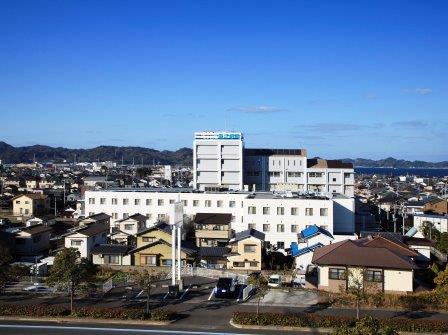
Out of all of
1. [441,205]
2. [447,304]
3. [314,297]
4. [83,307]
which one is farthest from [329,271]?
[441,205]

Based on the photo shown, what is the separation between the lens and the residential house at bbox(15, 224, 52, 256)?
31.0 meters

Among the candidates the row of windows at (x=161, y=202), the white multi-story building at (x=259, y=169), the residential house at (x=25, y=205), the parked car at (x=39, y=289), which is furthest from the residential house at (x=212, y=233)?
the residential house at (x=25, y=205)

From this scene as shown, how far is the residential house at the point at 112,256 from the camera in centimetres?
2722

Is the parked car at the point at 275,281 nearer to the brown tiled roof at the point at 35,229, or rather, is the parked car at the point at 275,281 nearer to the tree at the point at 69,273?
the tree at the point at 69,273

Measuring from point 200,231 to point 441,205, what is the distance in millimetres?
29315

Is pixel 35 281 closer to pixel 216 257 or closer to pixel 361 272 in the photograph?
pixel 216 257

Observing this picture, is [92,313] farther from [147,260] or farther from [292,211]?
[292,211]

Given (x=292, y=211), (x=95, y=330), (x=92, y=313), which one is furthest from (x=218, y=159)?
(x=95, y=330)

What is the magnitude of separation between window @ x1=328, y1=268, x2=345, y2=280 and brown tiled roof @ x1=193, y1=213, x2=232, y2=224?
14.5 meters

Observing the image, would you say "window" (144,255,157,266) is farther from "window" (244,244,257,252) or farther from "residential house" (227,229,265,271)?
"window" (244,244,257,252)

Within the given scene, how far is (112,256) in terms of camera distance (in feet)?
90.1

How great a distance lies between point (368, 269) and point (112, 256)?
15.2m

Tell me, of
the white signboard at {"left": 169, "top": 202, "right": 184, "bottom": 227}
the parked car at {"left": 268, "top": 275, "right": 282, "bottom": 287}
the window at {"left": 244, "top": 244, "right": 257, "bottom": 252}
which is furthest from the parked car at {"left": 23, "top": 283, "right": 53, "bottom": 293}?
the window at {"left": 244, "top": 244, "right": 257, "bottom": 252}

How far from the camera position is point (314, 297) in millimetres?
19656
